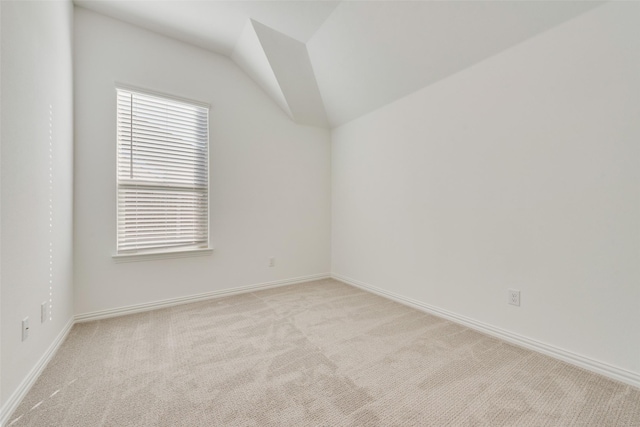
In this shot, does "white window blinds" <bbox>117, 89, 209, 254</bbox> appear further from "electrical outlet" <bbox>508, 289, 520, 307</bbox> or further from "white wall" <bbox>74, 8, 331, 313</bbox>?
"electrical outlet" <bbox>508, 289, 520, 307</bbox>

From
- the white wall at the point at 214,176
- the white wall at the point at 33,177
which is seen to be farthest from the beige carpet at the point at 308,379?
the white wall at the point at 214,176

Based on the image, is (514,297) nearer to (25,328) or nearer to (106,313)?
(25,328)

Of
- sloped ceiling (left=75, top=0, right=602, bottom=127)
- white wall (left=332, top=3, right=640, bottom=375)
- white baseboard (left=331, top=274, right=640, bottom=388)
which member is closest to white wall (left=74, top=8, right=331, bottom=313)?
sloped ceiling (left=75, top=0, right=602, bottom=127)

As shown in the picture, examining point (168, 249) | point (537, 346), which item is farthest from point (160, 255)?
point (537, 346)

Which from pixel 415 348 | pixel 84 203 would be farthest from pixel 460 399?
pixel 84 203

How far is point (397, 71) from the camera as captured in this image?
2.54 m

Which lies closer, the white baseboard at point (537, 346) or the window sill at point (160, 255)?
the white baseboard at point (537, 346)

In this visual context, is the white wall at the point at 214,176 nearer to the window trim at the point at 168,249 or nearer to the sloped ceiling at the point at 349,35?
the window trim at the point at 168,249

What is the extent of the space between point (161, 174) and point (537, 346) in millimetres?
3497

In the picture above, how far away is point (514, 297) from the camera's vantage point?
198 cm

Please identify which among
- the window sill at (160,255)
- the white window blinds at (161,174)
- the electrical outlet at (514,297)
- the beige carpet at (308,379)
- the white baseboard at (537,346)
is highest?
the white window blinds at (161,174)

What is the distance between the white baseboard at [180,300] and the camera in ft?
7.82

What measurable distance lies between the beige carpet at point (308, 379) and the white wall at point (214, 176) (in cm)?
50

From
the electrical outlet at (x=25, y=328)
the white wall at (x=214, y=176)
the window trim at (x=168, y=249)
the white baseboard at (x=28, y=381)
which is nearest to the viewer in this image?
the white baseboard at (x=28, y=381)
